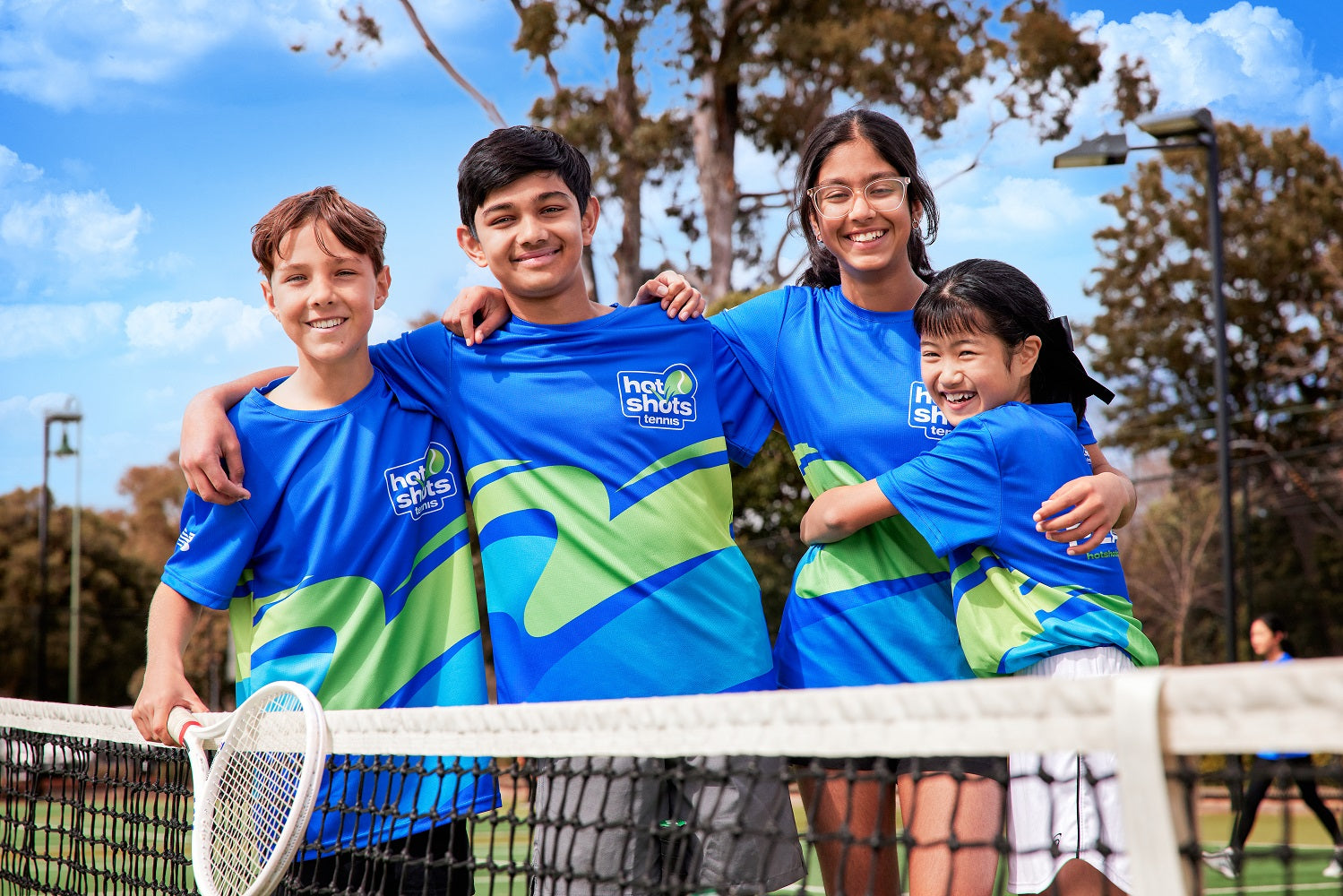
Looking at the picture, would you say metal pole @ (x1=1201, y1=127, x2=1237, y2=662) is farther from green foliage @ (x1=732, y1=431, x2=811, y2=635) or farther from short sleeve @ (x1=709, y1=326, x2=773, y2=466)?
short sleeve @ (x1=709, y1=326, x2=773, y2=466)

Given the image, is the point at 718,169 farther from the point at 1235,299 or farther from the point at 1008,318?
the point at 1008,318

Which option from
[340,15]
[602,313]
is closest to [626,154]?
[340,15]

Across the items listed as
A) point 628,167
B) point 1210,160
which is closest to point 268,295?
point 1210,160

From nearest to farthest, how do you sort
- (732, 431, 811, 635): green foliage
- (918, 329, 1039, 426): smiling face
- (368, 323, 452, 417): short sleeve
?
1. (918, 329, 1039, 426): smiling face
2. (368, 323, 452, 417): short sleeve
3. (732, 431, 811, 635): green foliage

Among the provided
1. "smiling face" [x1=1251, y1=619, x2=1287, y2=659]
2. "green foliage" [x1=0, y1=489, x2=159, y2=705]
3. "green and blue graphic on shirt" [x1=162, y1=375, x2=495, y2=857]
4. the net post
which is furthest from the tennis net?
"green foliage" [x1=0, y1=489, x2=159, y2=705]

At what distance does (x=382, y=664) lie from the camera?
288 centimetres

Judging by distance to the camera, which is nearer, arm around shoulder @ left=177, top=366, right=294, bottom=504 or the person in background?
the person in background

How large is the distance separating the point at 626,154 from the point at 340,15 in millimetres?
4606

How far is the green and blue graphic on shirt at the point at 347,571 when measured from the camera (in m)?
2.88

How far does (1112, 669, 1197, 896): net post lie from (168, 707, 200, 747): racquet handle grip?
7.02 feet

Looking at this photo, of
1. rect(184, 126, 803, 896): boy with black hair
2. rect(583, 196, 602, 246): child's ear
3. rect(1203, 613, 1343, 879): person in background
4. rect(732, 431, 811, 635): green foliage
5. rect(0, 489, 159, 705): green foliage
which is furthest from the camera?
rect(0, 489, 159, 705): green foliage

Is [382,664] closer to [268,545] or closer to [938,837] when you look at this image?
[268,545]

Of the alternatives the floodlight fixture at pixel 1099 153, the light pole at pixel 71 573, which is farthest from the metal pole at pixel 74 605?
the floodlight fixture at pixel 1099 153

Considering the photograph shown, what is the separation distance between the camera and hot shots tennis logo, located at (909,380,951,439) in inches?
113
